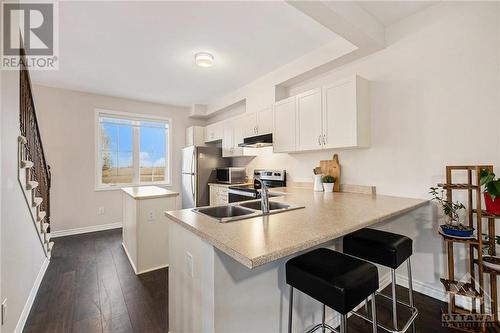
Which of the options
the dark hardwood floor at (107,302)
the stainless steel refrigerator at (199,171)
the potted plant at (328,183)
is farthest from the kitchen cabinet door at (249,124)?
the dark hardwood floor at (107,302)

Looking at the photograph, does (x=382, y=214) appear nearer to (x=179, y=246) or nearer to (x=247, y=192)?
(x=179, y=246)

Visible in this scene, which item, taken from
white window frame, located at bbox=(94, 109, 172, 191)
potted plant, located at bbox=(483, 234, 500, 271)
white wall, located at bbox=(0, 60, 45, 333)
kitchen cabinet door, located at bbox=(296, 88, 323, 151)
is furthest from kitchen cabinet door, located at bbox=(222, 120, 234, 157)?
potted plant, located at bbox=(483, 234, 500, 271)

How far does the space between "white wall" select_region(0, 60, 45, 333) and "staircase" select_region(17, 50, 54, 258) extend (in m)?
0.13

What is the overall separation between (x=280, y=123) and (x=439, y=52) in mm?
1837

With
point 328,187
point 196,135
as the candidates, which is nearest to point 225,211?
point 328,187

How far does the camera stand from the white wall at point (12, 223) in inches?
62.5

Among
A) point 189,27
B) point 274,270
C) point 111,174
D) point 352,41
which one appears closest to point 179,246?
point 274,270

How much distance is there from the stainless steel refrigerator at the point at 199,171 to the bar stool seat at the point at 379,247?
324cm

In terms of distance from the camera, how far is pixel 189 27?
2.41 meters

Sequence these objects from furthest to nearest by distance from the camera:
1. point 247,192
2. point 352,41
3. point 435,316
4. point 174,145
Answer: point 174,145 < point 247,192 < point 352,41 < point 435,316

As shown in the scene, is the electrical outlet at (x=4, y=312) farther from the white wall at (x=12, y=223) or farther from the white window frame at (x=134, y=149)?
the white window frame at (x=134, y=149)

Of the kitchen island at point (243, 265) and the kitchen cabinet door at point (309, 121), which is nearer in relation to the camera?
the kitchen island at point (243, 265)

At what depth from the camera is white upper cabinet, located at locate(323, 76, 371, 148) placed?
2.44 m

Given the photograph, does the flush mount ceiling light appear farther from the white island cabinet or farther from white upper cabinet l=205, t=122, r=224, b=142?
the white island cabinet
